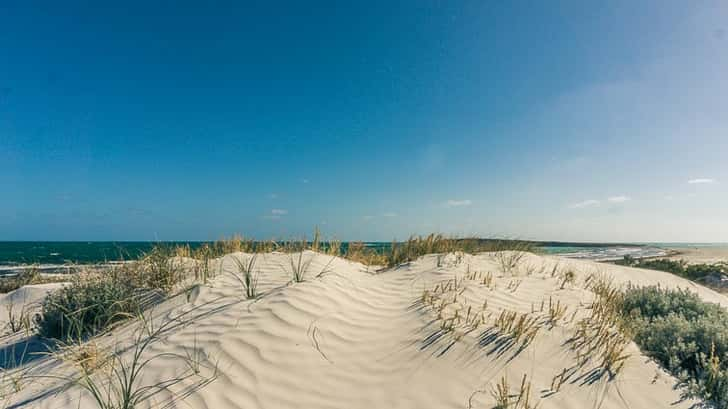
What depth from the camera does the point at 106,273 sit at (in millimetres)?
5633

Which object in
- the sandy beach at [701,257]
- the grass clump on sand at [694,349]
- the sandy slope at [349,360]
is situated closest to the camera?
the sandy slope at [349,360]

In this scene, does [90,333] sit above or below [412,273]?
below

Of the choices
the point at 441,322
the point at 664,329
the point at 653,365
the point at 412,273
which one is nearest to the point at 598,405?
the point at 653,365

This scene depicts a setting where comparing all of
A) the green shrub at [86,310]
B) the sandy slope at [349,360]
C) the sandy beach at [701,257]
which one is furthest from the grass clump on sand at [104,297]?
the sandy beach at [701,257]

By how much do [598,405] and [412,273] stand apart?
154 inches

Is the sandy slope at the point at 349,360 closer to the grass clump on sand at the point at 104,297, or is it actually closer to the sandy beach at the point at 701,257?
the grass clump on sand at the point at 104,297

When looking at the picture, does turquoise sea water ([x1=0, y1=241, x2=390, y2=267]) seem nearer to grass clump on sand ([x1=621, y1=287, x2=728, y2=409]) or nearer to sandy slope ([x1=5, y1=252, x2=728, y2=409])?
sandy slope ([x1=5, y1=252, x2=728, y2=409])

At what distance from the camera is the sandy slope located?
2.67 m

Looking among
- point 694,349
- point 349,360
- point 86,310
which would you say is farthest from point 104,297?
point 694,349

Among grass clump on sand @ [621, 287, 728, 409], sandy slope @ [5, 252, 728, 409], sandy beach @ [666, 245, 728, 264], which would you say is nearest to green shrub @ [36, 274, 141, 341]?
sandy slope @ [5, 252, 728, 409]

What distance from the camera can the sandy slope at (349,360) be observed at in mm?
2666

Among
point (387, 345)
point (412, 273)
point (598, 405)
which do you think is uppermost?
point (412, 273)

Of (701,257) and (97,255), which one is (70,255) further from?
(701,257)

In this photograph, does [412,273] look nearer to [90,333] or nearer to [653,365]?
[653,365]
